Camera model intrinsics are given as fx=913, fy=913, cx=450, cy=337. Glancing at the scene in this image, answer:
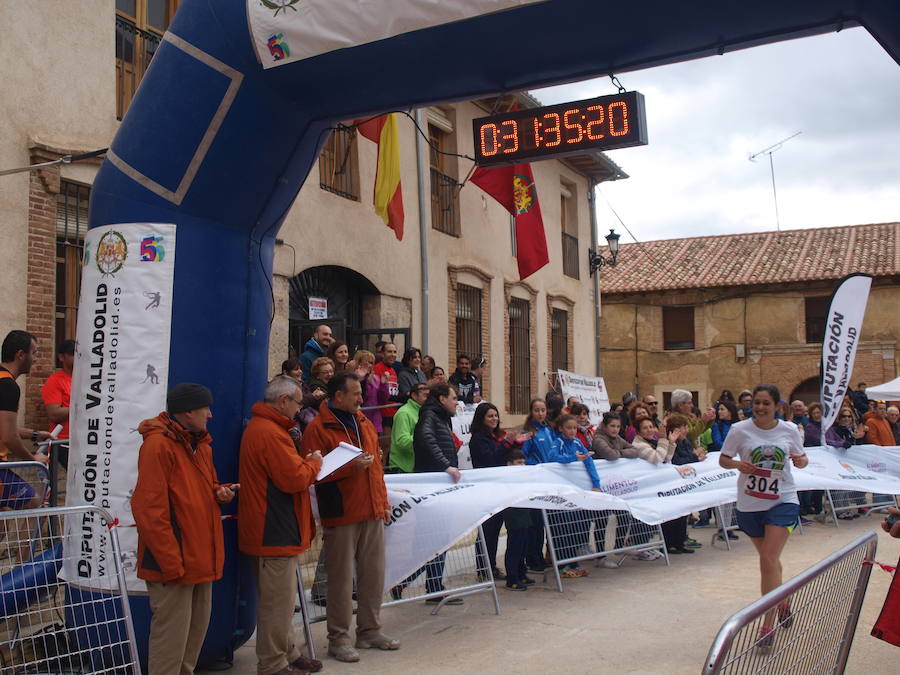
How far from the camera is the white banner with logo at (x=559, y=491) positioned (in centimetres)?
693

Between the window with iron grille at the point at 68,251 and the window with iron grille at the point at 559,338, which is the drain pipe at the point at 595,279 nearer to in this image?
the window with iron grille at the point at 559,338

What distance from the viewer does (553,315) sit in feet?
73.4

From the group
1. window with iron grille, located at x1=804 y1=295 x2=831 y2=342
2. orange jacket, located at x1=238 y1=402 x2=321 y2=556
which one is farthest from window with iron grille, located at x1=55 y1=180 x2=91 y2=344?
window with iron grille, located at x1=804 y1=295 x2=831 y2=342

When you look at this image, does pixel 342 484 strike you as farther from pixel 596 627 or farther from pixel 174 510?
pixel 596 627

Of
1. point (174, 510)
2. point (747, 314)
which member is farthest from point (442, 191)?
point (747, 314)

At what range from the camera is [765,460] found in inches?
264

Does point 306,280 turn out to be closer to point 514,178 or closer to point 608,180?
point 514,178

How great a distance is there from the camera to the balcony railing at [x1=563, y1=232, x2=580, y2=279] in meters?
23.2

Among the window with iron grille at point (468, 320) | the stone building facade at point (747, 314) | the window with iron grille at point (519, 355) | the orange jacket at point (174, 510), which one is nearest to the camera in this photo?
the orange jacket at point (174, 510)

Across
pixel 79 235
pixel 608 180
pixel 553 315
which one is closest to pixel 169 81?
pixel 79 235

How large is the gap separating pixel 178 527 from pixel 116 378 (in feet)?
3.77

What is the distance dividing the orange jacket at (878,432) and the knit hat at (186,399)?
13.6 m

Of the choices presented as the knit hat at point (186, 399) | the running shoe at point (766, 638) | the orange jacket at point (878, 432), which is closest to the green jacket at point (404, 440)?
the knit hat at point (186, 399)

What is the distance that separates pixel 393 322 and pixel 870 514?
811cm
